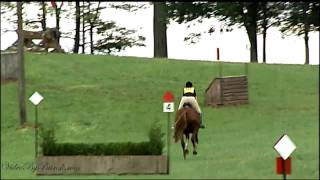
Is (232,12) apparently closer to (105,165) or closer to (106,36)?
(105,165)

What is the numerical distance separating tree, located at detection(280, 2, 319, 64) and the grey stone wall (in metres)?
13.8

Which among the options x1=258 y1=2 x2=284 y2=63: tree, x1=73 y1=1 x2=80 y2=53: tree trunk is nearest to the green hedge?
x1=258 y1=2 x2=284 y2=63: tree

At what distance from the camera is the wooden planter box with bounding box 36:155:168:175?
1379 cm

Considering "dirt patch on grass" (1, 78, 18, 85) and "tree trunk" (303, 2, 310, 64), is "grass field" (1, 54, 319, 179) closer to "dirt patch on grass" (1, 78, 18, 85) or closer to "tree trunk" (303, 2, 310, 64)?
"dirt patch on grass" (1, 78, 18, 85)

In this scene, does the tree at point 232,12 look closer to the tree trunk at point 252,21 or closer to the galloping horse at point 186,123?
the tree trunk at point 252,21

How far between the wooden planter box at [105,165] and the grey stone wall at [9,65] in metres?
11.3

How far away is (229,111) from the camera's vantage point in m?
21.5

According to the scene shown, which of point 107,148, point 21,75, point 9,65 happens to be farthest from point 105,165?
point 9,65

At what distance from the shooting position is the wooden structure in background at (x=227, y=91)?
798 inches

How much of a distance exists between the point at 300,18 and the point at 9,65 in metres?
16.2

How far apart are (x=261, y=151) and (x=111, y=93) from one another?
38.2ft

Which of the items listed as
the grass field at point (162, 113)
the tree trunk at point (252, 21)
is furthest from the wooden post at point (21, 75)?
the tree trunk at point (252, 21)

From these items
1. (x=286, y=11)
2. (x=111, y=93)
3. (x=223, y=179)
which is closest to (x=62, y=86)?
(x=111, y=93)

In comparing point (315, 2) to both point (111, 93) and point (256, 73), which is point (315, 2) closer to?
point (256, 73)
